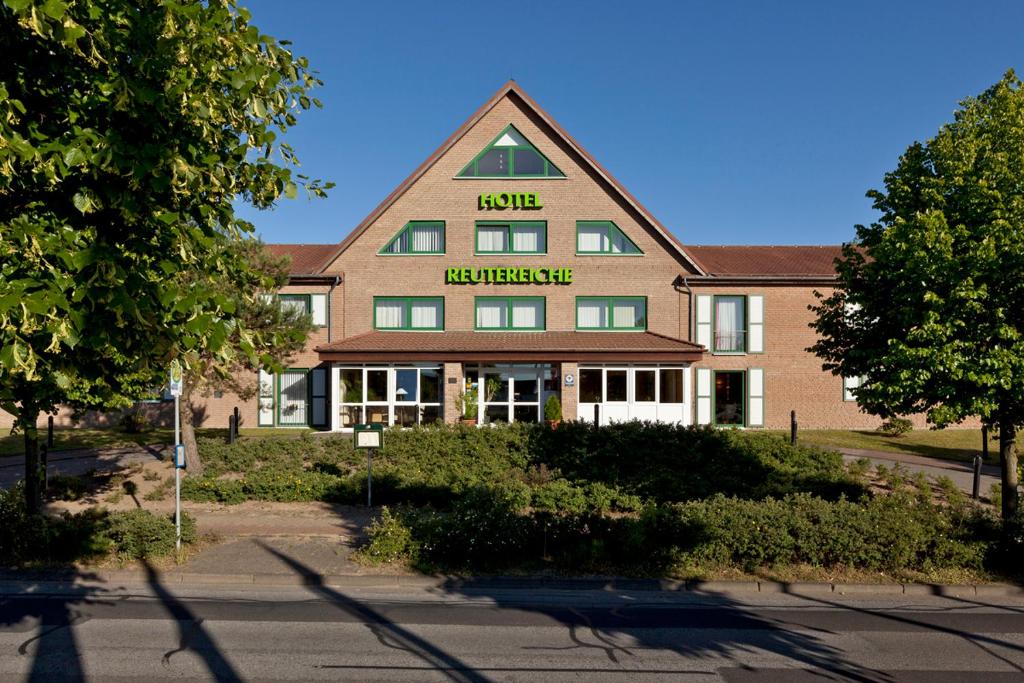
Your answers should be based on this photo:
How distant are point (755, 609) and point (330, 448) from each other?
44.4 feet

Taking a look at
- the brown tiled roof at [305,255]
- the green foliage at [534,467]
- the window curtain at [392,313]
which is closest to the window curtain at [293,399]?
the window curtain at [392,313]

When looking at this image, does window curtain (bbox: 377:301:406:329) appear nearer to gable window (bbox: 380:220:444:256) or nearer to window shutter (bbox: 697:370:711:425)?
gable window (bbox: 380:220:444:256)

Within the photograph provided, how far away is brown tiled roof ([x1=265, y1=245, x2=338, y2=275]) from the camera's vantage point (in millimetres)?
29080

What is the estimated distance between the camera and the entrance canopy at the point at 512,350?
1018 inches

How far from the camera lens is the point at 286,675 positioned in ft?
21.0

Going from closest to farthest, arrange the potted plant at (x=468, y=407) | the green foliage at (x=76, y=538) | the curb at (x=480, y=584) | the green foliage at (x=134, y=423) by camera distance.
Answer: the curb at (x=480, y=584) < the green foliage at (x=76, y=538) < the potted plant at (x=468, y=407) < the green foliage at (x=134, y=423)

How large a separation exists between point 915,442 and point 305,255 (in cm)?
2724

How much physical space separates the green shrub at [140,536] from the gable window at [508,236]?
19714mm

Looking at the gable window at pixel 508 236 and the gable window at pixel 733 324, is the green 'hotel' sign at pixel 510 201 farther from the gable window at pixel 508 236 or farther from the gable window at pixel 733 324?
the gable window at pixel 733 324

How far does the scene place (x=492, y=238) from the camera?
28.4m

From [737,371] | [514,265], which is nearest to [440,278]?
[514,265]

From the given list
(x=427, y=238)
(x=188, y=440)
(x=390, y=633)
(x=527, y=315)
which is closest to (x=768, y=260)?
(x=527, y=315)

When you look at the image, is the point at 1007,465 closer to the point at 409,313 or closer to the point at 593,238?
the point at 593,238

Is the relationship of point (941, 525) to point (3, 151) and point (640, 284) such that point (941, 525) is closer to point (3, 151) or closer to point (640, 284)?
point (3, 151)
